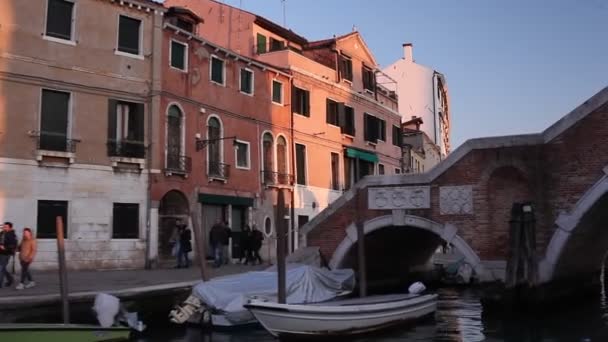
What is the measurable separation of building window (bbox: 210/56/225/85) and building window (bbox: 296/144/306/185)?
4.45 m

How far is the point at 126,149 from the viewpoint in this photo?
54.8 ft

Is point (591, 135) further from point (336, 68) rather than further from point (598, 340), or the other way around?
point (336, 68)

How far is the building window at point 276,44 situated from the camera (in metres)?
23.5

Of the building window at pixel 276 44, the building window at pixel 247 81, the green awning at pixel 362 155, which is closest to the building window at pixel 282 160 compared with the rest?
the building window at pixel 247 81

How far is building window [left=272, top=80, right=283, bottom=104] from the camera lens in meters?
22.2

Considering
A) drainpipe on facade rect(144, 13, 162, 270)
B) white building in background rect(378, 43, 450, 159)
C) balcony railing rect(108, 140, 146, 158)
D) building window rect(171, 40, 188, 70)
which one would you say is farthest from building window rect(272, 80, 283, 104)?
white building in background rect(378, 43, 450, 159)

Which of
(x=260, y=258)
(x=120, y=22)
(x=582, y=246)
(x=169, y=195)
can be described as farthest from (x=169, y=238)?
(x=582, y=246)

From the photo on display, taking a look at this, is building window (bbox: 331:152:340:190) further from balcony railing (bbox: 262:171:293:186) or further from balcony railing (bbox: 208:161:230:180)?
balcony railing (bbox: 208:161:230:180)

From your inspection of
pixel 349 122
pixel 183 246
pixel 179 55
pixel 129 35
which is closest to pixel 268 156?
pixel 179 55

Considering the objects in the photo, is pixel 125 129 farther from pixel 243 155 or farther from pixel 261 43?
pixel 261 43

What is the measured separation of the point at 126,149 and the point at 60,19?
356 centimetres

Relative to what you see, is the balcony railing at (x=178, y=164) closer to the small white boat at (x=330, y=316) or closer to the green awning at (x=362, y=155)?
Result: the small white boat at (x=330, y=316)

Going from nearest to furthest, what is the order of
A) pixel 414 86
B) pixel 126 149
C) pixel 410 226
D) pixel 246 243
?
pixel 410 226 < pixel 126 149 < pixel 246 243 < pixel 414 86

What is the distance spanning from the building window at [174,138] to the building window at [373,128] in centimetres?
1090
